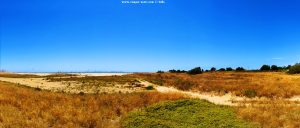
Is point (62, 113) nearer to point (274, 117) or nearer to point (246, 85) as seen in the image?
point (274, 117)

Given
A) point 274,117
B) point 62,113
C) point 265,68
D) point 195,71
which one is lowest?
point 274,117

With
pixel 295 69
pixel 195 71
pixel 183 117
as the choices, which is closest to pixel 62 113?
pixel 183 117

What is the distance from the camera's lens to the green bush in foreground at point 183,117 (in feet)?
45.4

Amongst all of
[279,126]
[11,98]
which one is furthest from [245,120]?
[11,98]

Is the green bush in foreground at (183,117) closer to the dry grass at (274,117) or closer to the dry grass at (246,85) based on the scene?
the dry grass at (274,117)

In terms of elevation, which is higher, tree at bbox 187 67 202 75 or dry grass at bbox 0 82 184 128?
tree at bbox 187 67 202 75

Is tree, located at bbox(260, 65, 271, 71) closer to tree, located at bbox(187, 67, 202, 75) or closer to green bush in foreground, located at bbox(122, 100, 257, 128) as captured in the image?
tree, located at bbox(187, 67, 202, 75)

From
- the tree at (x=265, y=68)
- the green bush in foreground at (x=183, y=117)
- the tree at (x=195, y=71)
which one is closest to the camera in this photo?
the green bush in foreground at (x=183, y=117)

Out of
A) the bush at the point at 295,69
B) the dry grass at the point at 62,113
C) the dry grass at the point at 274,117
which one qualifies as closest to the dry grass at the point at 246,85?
the dry grass at the point at 274,117

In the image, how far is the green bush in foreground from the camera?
1385 cm

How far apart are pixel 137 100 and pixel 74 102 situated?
3.85 meters

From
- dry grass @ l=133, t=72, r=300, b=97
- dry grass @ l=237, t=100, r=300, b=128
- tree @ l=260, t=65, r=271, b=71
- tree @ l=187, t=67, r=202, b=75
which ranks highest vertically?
tree @ l=260, t=65, r=271, b=71

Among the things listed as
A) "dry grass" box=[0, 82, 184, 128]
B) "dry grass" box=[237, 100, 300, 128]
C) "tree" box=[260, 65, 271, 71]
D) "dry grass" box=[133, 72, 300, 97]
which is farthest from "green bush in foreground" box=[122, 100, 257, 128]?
"tree" box=[260, 65, 271, 71]

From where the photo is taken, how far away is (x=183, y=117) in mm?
15297
